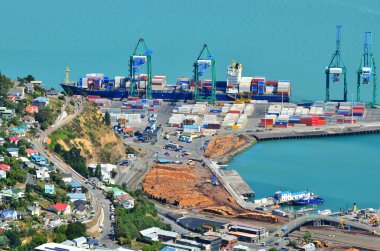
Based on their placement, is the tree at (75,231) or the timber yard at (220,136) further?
the timber yard at (220,136)

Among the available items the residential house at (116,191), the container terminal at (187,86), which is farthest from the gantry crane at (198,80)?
the residential house at (116,191)

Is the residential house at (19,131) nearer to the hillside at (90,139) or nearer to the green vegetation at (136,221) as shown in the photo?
the hillside at (90,139)

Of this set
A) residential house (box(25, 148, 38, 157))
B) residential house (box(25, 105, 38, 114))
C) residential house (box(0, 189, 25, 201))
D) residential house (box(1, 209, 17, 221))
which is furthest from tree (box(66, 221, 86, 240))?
residential house (box(25, 105, 38, 114))

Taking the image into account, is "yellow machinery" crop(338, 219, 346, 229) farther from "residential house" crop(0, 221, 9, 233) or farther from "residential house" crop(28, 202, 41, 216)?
"residential house" crop(0, 221, 9, 233)

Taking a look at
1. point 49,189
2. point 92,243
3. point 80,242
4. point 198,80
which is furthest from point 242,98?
point 80,242

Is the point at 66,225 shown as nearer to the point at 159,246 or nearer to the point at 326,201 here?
the point at 159,246

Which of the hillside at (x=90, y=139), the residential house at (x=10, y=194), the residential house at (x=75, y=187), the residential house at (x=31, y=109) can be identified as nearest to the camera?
the residential house at (x=10, y=194)
